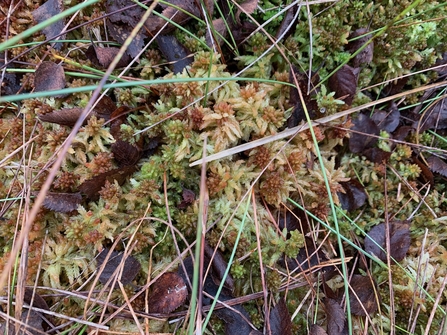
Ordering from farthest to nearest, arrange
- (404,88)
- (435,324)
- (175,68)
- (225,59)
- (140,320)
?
(404,88) < (225,59) < (175,68) < (435,324) < (140,320)

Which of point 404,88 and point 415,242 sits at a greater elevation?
point 404,88

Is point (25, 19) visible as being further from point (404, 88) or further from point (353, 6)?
point (404, 88)

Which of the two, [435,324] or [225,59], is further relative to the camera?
[225,59]

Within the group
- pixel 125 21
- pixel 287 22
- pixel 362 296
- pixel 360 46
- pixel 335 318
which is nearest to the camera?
pixel 335 318

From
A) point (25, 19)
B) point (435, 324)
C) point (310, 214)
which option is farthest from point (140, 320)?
point (25, 19)

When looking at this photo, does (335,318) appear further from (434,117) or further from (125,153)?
(434,117)

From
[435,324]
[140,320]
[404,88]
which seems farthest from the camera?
[404,88]

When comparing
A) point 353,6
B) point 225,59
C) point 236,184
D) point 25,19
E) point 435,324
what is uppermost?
point 25,19

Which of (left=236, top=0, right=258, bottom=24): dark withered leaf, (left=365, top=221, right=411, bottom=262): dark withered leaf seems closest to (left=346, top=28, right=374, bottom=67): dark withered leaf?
(left=236, top=0, right=258, bottom=24): dark withered leaf

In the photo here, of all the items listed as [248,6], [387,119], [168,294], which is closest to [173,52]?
[248,6]
